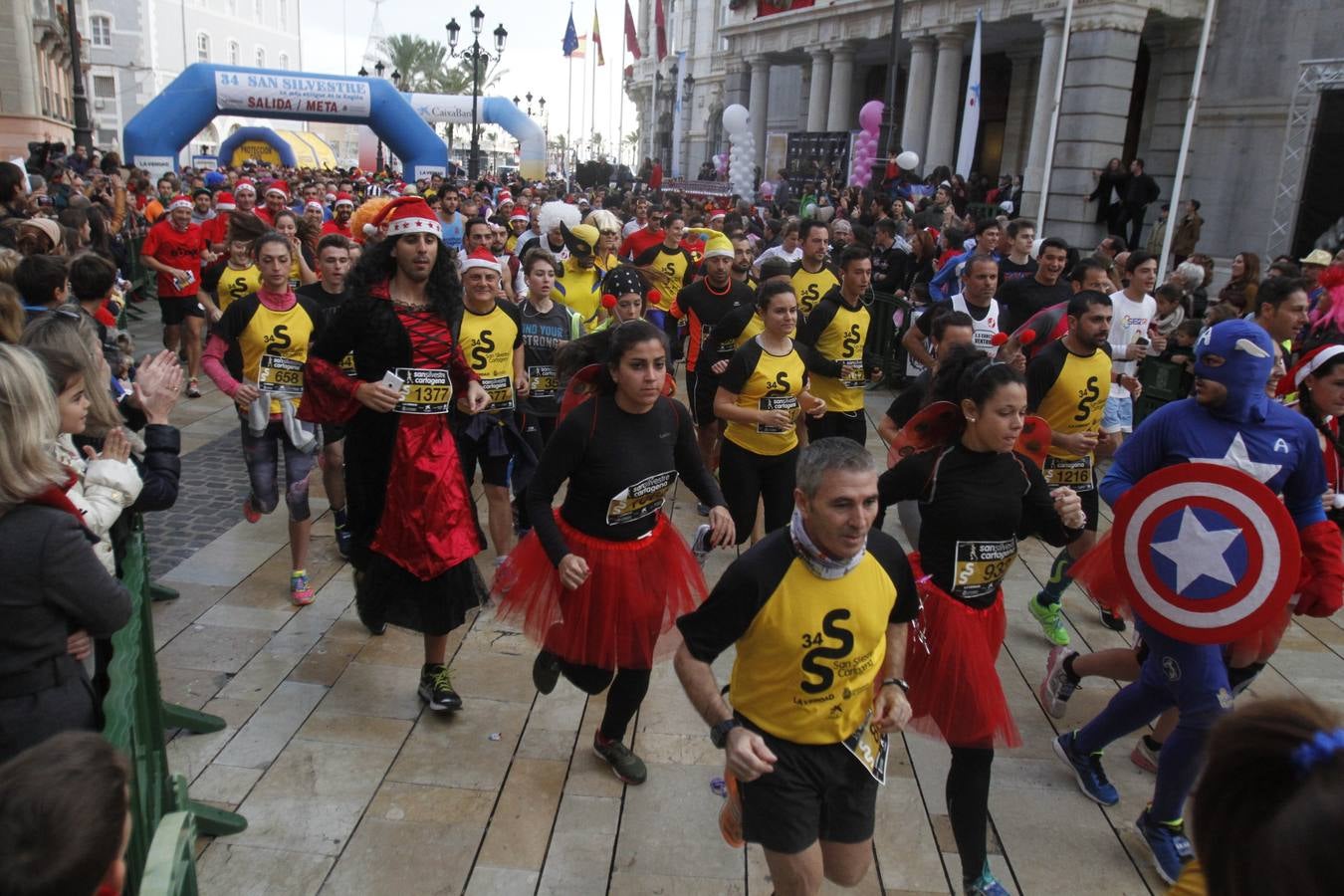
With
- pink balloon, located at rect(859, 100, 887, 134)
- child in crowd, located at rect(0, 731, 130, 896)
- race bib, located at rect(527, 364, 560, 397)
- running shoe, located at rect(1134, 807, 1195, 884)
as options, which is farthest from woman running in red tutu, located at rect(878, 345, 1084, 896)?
pink balloon, located at rect(859, 100, 887, 134)

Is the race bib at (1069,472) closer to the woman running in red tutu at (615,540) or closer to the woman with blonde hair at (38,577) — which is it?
the woman running in red tutu at (615,540)

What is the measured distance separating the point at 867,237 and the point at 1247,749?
12900mm

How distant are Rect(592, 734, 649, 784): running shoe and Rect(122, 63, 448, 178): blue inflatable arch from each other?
87.5ft

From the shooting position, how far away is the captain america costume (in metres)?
3.74

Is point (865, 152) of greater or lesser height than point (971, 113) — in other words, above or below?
below

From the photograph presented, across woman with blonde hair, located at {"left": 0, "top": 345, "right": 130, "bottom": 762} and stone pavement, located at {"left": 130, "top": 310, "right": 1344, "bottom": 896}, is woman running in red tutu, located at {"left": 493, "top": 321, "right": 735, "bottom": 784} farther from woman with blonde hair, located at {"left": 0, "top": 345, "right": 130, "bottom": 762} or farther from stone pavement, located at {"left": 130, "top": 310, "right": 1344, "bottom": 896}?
woman with blonde hair, located at {"left": 0, "top": 345, "right": 130, "bottom": 762}

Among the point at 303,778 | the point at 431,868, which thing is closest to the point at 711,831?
the point at 431,868

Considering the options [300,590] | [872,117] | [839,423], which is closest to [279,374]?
[300,590]

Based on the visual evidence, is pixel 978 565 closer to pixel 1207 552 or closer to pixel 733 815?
pixel 1207 552

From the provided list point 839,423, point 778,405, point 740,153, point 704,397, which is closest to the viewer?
point 778,405

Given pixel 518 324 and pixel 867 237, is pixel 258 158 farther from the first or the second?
pixel 518 324

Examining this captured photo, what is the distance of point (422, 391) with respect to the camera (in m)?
4.69

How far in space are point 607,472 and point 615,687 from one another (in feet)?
3.08

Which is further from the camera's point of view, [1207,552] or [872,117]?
[872,117]
